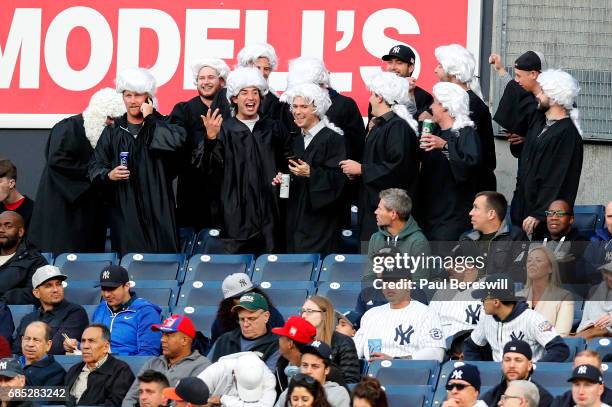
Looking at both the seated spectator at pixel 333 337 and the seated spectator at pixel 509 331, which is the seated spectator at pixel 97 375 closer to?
the seated spectator at pixel 333 337

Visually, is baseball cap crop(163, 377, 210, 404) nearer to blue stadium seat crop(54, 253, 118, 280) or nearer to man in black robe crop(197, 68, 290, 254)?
man in black robe crop(197, 68, 290, 254)

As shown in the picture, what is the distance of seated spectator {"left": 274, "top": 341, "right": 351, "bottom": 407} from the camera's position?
977 cm

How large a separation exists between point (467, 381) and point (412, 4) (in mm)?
5946

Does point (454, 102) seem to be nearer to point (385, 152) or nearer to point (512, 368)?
point (385, 152)

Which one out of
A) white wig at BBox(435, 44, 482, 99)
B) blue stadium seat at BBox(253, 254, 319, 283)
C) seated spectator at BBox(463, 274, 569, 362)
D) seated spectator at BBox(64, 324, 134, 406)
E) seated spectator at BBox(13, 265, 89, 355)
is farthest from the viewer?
white wig at BBox(435, 44, 482, 99)

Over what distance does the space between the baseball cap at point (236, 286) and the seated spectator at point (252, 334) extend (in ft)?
0.94

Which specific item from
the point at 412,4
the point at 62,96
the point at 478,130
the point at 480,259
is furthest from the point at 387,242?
the point at 62,96

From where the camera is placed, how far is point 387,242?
11.7 metres

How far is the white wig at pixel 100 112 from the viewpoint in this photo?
13180mm

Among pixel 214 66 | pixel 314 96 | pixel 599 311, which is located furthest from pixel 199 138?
pixel 599 311

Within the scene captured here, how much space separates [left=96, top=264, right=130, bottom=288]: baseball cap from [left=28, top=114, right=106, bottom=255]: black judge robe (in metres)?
1.64

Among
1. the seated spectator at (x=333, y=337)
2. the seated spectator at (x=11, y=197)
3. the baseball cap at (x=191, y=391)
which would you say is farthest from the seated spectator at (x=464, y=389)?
the seated spectator at (x=11, y=197)

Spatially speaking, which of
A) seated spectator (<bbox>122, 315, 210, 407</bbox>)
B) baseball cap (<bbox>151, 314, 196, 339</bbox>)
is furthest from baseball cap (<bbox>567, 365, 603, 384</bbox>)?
baseball cap (<bbox>151, 314, 196, 339</bbox>)

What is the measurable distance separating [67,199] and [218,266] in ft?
4.64
